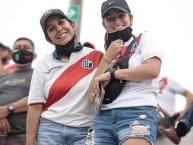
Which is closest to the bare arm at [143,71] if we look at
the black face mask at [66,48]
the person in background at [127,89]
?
the person in background at [127,89]

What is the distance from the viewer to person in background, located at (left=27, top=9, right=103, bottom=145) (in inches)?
121

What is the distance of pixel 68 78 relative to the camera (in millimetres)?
3100

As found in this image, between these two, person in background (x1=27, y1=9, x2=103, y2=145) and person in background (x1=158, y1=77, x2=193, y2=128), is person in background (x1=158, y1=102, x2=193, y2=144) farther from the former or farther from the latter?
person in background (x1=158, y1=77, x2=193, y2=128)

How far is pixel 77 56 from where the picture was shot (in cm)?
322

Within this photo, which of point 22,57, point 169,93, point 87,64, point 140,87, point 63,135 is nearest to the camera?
point 140,87

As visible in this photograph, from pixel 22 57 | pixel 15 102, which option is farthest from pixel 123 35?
pixel 22 57

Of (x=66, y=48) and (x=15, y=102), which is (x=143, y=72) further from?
(x=15, y=102)

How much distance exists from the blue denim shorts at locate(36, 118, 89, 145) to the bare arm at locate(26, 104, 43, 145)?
8 cm

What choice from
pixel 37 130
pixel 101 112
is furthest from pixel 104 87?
pixel 37 130

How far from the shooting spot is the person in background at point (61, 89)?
3.07m

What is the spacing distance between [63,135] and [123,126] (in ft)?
2.06

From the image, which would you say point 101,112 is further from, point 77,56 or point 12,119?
point 12,119

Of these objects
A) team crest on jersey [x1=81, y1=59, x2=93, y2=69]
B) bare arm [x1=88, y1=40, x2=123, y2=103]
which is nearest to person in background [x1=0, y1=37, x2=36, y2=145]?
team crest on jersey [x1=81, y1=59, x2=93, y2=69]

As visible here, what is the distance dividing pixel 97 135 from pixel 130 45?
73 centimetres
